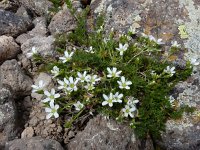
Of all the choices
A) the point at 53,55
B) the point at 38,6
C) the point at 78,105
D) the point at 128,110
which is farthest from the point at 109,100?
the point at 38,6

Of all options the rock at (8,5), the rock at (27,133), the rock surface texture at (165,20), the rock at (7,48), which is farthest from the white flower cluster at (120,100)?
the rock at (8,5)

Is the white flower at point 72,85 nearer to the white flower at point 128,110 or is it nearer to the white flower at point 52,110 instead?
the white flower at point 52,110

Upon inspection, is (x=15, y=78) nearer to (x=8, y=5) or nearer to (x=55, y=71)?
(x=55, y=71)

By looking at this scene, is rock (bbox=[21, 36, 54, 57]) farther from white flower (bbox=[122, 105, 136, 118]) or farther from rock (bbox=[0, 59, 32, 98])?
white flower (bbox=[122, 105, 136, 118])

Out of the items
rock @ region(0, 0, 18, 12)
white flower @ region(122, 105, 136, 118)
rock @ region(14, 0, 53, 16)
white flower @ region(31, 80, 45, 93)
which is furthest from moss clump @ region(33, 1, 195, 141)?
rock @ region(0, 0, 18, 12)

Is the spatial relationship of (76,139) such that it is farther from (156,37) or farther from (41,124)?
(156,37)

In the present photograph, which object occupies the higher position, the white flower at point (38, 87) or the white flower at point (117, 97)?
the white flower at point (38, 87)
